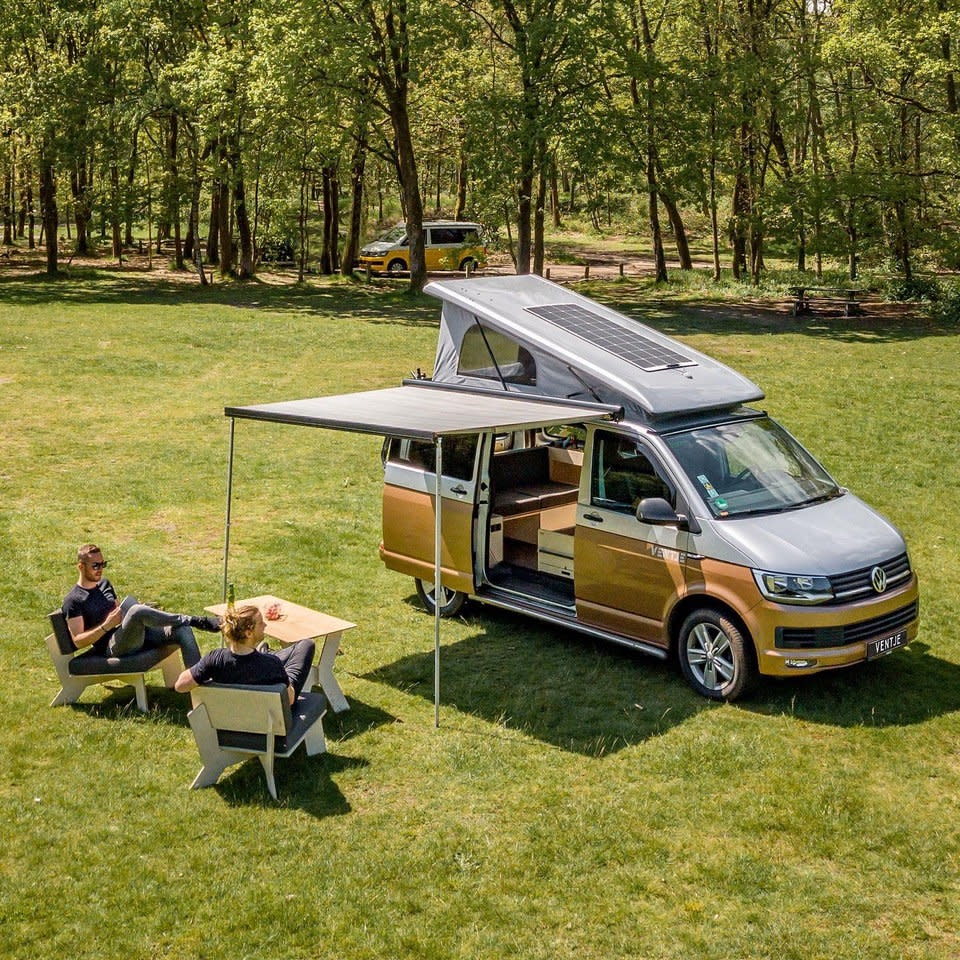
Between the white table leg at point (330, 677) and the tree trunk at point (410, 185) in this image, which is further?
the tree trunk at point (410, 185)

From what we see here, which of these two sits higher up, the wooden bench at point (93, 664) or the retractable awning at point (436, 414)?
the retractable awning at point (436, 414)

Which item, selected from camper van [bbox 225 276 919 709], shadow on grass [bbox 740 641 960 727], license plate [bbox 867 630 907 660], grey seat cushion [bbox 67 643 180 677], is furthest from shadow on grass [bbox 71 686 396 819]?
license plate [bbox 867 630 907 660]

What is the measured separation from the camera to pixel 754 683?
9500 millimetres

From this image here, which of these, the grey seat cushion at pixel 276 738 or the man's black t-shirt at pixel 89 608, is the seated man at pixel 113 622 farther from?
the grey seat cushion at pixel 276 738

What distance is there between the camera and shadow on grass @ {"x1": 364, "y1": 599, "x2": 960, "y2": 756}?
920cm

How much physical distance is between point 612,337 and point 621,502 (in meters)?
1.77

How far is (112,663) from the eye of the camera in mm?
9023

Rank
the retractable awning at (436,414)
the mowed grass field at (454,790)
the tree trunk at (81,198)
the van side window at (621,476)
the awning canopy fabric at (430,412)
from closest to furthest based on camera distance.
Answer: the mowed grass field at (454,790) < the retractable awning at (436,414) < the awning canopy fabric at (430,412) < the van side window at (621,476) < the tree trunk at (81,198)

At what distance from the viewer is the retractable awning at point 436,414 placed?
9078mm

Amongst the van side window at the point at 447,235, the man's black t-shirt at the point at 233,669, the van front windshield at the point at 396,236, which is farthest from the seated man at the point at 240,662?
the van side window at the point at 447,235

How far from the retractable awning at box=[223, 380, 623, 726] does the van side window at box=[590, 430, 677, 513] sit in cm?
26

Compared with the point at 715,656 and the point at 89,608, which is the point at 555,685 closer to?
the point at 715,656

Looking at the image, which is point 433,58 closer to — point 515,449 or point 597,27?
point 597,27

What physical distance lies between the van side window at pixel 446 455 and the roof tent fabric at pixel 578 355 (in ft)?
2.25
